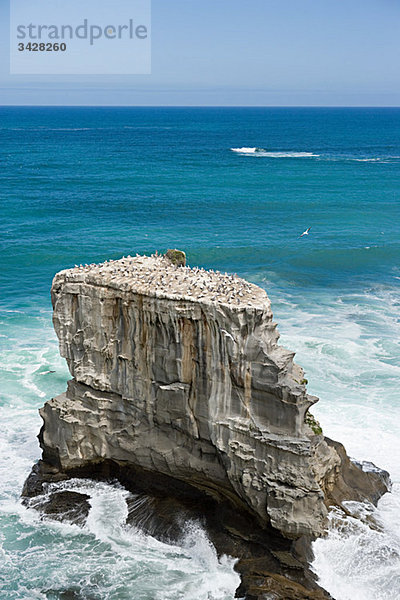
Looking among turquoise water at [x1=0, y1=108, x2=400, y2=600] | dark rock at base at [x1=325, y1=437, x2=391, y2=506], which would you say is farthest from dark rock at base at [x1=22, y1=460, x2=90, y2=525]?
dark rock at base at [x1=325, y1=437, x2=391, y2=506]

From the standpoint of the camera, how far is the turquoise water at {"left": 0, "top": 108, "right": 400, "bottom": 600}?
73.2 ft

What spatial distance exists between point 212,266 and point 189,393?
3219 cm

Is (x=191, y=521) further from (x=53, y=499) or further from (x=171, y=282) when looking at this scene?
(x=171, y=282)

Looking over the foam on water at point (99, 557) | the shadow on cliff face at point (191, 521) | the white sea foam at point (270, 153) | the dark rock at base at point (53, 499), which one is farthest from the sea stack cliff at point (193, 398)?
the white sea foam at point (270, 153)

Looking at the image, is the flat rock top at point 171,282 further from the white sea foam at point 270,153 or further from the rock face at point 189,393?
the white sea foam at point 270,153

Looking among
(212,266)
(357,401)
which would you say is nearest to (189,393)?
(357,401)

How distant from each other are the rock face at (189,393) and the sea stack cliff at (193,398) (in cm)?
4

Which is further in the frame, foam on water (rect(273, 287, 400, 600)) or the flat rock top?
the flat rock top

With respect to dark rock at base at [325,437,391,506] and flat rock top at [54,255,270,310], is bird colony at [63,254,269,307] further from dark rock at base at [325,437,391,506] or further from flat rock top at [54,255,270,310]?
dark rock at base at [325,437,391,506]

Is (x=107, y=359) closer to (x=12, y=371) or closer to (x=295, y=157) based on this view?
(x=12, y=371)

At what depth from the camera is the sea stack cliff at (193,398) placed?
21812 mm

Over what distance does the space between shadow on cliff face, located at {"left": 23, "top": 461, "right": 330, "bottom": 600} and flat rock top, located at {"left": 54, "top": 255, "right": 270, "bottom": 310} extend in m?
6.88

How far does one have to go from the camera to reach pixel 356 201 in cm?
7788

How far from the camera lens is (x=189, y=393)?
23328 mm
